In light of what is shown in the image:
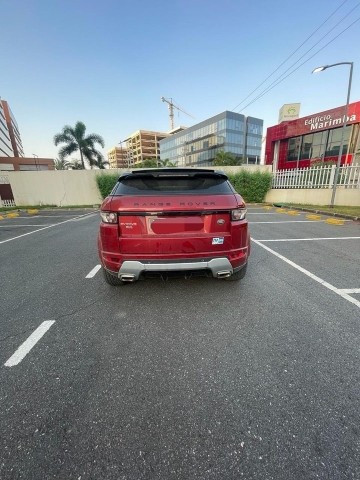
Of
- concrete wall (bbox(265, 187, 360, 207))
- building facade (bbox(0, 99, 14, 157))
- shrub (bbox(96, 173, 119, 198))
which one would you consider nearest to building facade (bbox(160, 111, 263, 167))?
shrub (bbox(96, 173, 119, 198))

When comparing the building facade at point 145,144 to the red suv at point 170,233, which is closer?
the red suv at point 170,233

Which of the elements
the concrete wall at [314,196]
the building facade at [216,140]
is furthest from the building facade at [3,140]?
the concrete wall at [314,196]

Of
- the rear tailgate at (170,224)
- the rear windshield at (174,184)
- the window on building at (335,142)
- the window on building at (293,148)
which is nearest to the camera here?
the rear tailgate at (170,224)

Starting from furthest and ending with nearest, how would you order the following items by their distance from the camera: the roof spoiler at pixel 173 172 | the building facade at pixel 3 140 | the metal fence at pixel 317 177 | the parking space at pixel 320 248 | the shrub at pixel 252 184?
the building facade at pixel 3 140 → the shrub at pixel 252 184 → the metal fence at pixel 317 177 → the parking space at pixel 320 248 → the roof spoiler at pixel 173 172

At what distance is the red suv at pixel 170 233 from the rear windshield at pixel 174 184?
0.29 ft

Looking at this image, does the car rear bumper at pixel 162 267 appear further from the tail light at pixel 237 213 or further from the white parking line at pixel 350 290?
the white parking line at pixel 350 290

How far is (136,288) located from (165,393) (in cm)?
179

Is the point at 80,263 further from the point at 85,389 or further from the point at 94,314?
the point at 85,389

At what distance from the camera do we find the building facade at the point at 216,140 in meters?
65.4

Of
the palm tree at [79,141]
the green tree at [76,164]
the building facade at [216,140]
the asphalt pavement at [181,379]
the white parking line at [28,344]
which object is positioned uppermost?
the building facade at [216,140]

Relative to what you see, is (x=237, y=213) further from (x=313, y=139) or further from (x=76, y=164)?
(x=76, y=164)

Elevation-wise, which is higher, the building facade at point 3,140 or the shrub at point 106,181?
the building facade at point 3,140

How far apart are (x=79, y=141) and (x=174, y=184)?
27329 millimetres

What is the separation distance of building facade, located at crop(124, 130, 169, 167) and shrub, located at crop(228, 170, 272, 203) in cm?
8354
